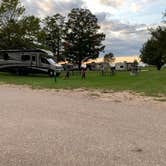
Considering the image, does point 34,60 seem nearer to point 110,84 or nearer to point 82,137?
point 110,84

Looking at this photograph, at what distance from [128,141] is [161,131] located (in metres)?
1.35

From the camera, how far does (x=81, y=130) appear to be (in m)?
8.60

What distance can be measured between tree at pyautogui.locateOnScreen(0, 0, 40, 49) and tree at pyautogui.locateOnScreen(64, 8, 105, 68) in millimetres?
23094

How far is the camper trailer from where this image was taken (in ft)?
140

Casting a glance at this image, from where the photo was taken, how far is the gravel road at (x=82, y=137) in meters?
6.15

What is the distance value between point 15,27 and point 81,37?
26812 millimetres

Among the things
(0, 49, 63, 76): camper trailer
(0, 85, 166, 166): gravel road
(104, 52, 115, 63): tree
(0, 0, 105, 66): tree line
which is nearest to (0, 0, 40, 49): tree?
(0, 49, 63, 76): camper trailer

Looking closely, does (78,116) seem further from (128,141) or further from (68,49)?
(68,49)

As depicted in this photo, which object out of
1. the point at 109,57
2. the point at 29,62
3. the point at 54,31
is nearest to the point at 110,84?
the point at 29,62

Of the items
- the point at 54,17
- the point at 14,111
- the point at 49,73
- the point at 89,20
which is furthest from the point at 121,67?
the point at 14,111

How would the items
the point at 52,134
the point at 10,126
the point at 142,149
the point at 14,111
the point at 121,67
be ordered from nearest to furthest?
the point at 142,149
the point at 52,134
the point at 10,126
the point at 14,111
the point at 121,67

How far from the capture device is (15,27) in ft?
162

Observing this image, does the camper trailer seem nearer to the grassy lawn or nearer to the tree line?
the grassy lawn

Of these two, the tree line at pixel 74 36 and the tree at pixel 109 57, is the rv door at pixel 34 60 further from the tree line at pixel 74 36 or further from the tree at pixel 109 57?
the tree at pixel 109 57
